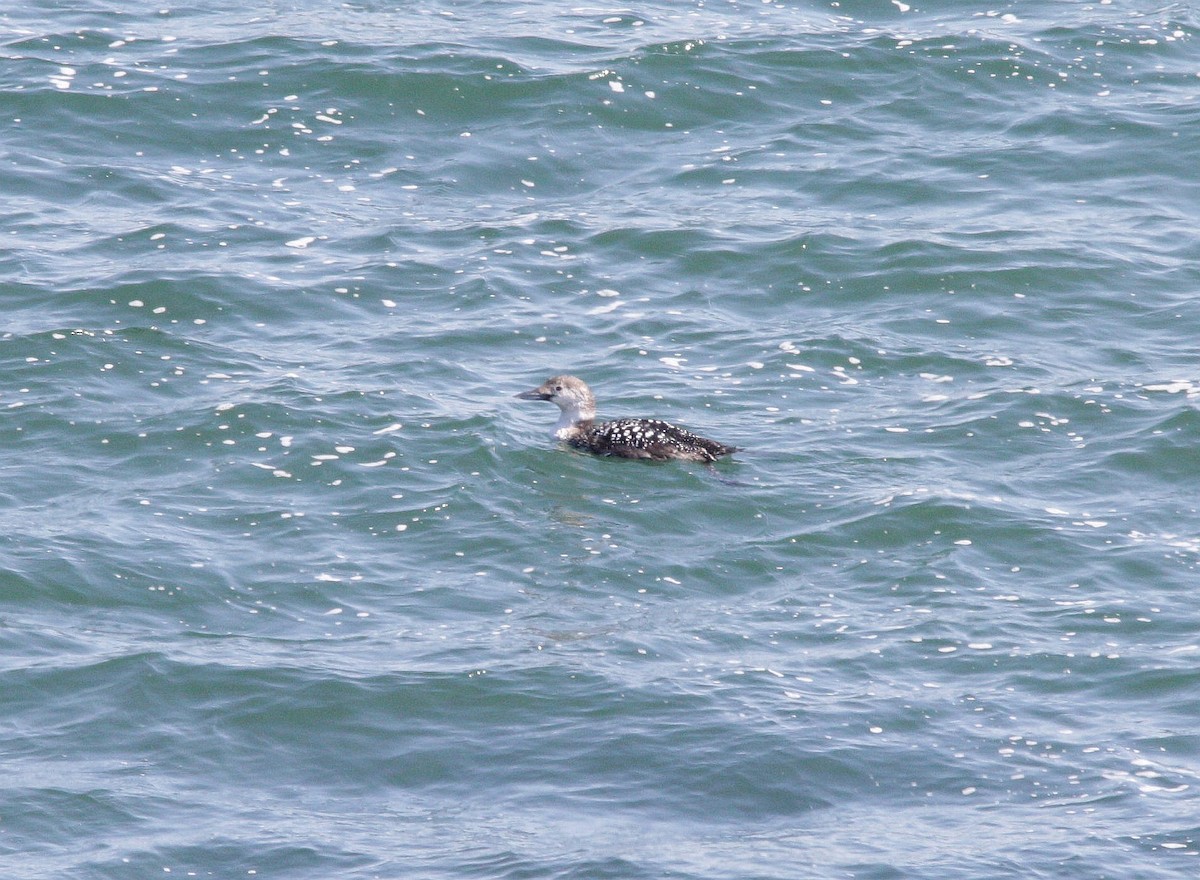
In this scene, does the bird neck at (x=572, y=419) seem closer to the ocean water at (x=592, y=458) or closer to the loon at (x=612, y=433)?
the loon at (x=612, y=433)

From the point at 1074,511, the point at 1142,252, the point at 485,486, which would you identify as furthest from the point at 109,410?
the point at 1142,252

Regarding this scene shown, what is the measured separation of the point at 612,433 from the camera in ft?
50.0

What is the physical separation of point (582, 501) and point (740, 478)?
1.23 metres

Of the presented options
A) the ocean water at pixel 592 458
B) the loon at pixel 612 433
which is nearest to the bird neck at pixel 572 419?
the loon at pixel 612 433

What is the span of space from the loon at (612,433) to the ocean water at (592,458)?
0.64ft

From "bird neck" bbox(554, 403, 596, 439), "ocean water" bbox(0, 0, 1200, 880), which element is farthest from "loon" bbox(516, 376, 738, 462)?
"ocean water" bbox(0, 0, 1200, 880)

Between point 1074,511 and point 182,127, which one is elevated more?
point 182,127

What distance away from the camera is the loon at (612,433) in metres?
14.7

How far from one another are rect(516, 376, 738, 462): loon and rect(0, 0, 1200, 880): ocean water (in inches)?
7.7

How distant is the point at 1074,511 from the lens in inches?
550

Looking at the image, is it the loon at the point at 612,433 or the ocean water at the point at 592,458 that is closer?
the ocean water at the point at 592,458

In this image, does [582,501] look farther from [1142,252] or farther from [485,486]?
[1142,252]

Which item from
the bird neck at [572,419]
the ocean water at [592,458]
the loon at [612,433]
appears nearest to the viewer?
the ocean water at [592,458]

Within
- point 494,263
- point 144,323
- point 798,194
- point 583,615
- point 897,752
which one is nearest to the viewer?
point 897,752
